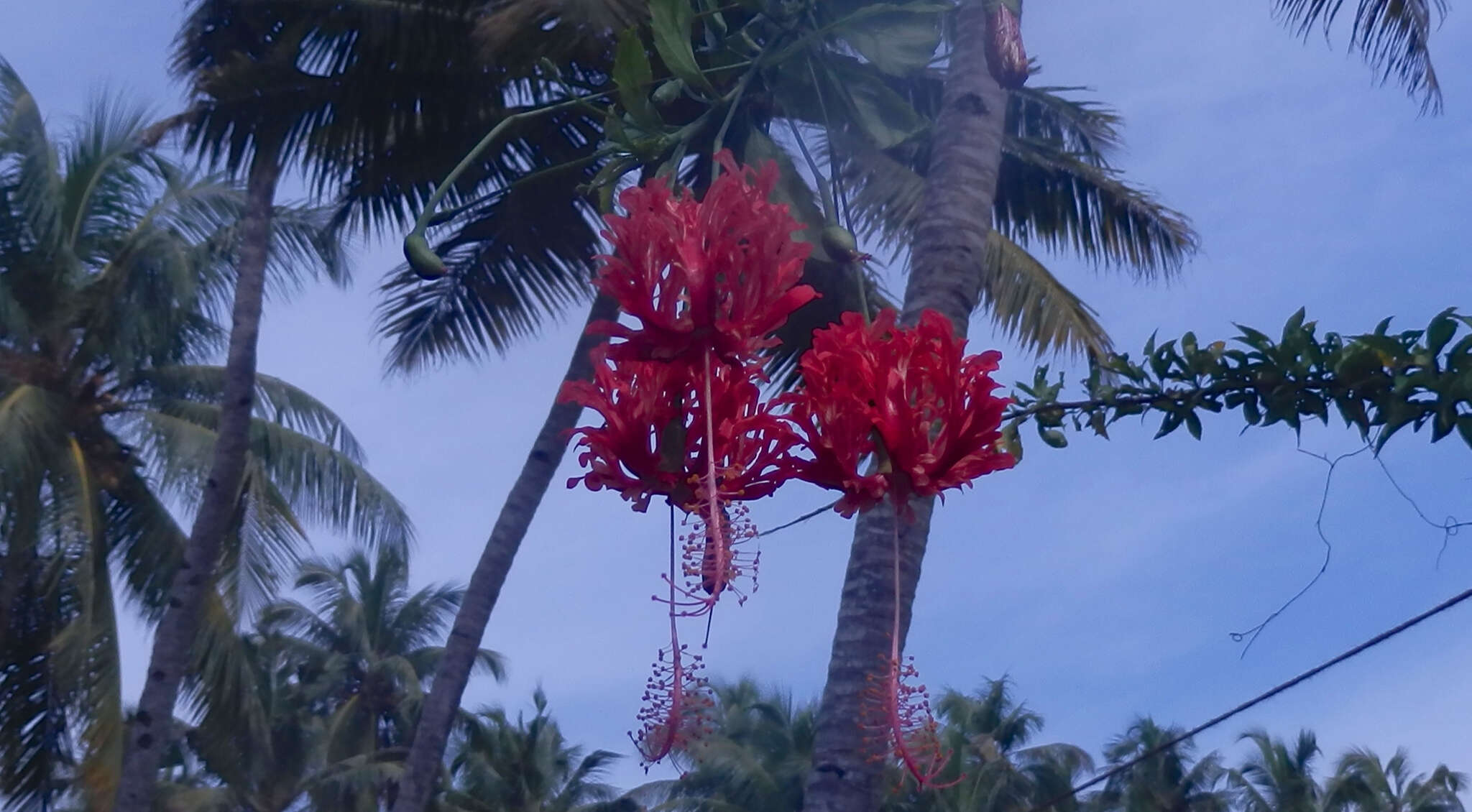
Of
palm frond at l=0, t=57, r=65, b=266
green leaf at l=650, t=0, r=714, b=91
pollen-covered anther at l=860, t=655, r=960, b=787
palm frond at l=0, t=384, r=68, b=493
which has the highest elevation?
palm frond at l=0, t=57, r=65, b=266

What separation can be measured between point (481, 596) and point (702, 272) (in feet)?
18.0

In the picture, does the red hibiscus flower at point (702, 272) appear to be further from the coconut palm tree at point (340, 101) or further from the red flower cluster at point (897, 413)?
the coconut palm tree at point (340, 101)

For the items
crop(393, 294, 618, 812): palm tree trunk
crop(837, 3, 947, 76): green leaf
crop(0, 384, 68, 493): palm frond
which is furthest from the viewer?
crop(0, 384, 68, 493): palm frond

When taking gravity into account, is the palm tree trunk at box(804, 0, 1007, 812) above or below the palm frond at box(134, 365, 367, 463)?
below

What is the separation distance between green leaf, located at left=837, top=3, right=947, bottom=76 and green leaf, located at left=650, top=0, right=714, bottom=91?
0.27 meters

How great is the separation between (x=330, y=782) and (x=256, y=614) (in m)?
7.43

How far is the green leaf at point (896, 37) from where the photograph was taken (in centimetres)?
210

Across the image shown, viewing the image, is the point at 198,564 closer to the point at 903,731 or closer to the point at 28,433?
the point at 28,433

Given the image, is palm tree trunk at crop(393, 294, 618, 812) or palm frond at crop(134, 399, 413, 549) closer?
palm tree trunk at crop(393, 294, 618, 812)

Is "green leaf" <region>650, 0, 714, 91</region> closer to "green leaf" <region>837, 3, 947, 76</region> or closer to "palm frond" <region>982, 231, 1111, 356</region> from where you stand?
"green leaf" <region>837, 3, 947, 76</region>

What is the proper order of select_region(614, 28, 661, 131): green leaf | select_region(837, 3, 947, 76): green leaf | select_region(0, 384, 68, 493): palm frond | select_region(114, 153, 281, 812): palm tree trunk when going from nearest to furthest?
select_region(614, 28, 661, 131): green leaf < select_region(837, 3, 947, 76): green leaf < select_region(114, 153, 281, 812): palm tree trunk < select_region(0, 384, 68, 493): palm frond

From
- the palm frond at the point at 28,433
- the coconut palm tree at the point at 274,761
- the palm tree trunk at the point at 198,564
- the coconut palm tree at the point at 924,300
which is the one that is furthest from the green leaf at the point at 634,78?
the coconut palm tree at the point at 274,761

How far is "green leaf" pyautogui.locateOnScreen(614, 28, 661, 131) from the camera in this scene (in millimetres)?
1867

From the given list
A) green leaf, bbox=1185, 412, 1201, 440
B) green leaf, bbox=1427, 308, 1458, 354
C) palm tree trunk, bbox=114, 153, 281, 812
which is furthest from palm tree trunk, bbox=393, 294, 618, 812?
green leaf, bbox=1427, 308, 1458, 354
